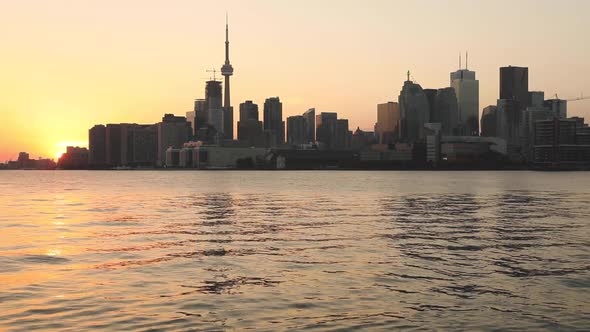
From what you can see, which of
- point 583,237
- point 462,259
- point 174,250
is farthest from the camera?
point 583,237

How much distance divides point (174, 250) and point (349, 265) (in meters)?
12.2

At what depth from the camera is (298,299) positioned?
86.1 feet

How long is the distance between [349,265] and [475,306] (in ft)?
34.5

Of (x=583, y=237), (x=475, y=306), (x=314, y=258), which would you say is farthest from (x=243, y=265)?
(x=583, y=237)

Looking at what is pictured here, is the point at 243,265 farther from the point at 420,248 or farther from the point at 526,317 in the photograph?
the point at 526,317

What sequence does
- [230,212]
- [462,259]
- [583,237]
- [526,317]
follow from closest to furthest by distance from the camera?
[526,317] → [462,259] → [583,237] → [230,212]

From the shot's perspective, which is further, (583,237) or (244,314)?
(583,237)

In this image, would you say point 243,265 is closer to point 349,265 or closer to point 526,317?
point 349,265

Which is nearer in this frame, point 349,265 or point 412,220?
point 349,265

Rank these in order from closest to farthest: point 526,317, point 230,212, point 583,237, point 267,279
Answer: point 526,317
point 267,279
point 583,237
point 230,212

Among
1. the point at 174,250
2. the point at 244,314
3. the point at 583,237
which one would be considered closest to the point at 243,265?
the point at 174,250

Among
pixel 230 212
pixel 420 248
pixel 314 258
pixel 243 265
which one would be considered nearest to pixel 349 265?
pixel 314 258

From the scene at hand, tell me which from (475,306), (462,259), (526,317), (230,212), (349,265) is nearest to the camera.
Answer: (526,317)

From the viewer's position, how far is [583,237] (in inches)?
1891
